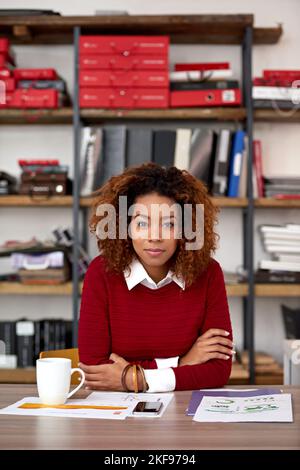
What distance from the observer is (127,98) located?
301 centimetres

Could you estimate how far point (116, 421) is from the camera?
1148mm

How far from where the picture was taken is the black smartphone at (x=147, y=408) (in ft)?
3.94

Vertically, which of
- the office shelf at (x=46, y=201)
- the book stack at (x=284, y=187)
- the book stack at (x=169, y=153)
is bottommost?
the office shelf at (x=46, y=201)

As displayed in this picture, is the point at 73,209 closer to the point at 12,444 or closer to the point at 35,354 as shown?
the point at 35,354

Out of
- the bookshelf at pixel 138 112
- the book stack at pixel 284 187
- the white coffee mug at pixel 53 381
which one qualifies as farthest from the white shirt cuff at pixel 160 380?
the book stack at pixel 284 187

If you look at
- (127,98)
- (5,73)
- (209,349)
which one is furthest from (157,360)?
(5,73)

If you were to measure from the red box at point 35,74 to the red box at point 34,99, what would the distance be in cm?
7

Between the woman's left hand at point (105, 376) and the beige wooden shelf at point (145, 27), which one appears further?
the beige wooden shelf at point (145, 27)

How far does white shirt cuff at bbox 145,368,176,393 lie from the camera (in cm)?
148

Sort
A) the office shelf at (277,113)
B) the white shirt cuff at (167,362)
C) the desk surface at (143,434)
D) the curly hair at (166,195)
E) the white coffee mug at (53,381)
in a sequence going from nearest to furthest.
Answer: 1. the desk surface at (143,434)
2. the white coffee mug at (53,381)
3. the white shirt cuff at (167,362)
4. the curly hair at (166,195)
5. the office shelf at (277,113)

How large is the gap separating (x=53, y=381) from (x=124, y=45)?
2072 mm

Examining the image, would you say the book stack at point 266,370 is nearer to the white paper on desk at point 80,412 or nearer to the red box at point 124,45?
the red box at point 124,45

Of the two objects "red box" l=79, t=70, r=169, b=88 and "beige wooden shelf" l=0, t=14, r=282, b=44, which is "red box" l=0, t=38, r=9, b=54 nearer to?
"beige wooden shelf" l=0, t=14, r=282, b=44

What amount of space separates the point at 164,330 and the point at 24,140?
188 centimetres
